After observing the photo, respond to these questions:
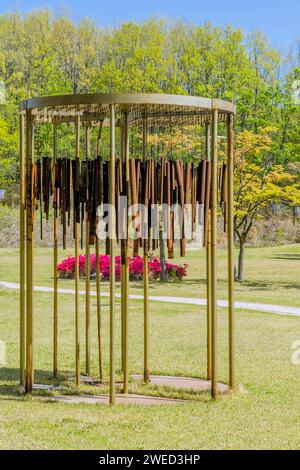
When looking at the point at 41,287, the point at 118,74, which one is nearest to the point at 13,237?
the point at 118,74

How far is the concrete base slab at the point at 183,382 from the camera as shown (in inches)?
318

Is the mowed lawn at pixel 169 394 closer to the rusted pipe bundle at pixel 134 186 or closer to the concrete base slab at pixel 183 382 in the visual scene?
the concrete base slab at pixel 183 382

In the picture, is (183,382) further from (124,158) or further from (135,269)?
(135,269)

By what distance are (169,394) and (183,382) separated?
2.36 ft

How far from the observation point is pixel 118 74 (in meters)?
31.2

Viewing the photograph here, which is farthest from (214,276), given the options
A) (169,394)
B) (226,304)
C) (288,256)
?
(288,256)

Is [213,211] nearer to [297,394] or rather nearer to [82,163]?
[82,163]

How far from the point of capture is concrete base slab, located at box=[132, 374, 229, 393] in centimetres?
809

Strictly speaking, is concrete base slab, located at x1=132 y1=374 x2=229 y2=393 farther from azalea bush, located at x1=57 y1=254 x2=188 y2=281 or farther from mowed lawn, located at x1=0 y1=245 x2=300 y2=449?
azalea bush, located at x1=57 y1=254 x2=188 y2=281

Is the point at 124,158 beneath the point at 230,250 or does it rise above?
above

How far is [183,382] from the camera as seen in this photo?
333 inches

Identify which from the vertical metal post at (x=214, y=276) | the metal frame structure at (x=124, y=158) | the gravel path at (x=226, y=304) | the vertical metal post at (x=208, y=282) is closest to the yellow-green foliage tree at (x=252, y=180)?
the gravel path at (x=226, y=304)

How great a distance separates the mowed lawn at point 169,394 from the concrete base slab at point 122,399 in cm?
16
